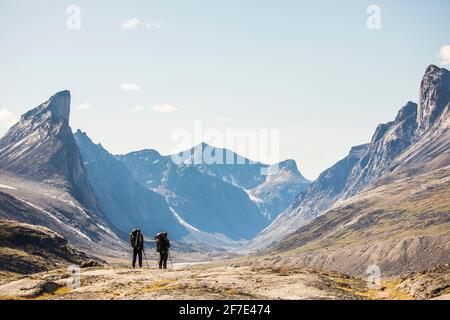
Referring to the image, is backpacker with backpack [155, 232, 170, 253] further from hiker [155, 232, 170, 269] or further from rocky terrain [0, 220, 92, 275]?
rocky terrain [0, 220, 92, 275]

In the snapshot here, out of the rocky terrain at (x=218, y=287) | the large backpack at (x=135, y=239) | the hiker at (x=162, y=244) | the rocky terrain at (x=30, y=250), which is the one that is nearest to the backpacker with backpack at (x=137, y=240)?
the large backpack at (x=135, y=239)

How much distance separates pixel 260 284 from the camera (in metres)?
40.1

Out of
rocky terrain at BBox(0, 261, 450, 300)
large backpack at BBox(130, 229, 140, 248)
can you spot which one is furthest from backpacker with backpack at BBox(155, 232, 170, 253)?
rocky terrain at BBox(0, 261, 450, 300)

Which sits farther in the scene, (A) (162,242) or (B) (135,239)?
(B) (135,239)

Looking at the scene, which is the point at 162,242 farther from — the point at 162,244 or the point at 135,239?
the point at 135,239

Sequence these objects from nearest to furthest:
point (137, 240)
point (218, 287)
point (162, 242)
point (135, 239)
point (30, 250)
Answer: point (218, 287), point (162, 242), point (137, 240), point (135, 239), point (30, 250)

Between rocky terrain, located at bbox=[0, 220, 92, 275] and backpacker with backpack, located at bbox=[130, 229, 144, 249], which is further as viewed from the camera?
rocky terrain, located at bbox=[0, 220, 92, 275]

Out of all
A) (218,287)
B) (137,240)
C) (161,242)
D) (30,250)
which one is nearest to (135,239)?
(137,240)

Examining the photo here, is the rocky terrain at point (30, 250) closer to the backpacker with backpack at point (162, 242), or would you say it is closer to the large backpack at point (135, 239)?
the large backpack at point (135, 239)
